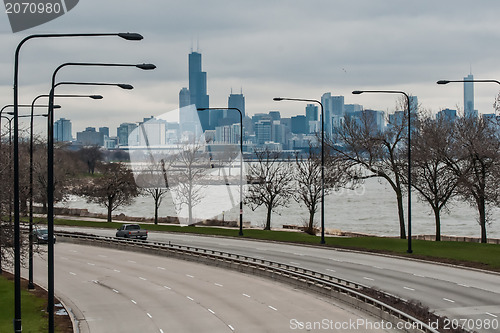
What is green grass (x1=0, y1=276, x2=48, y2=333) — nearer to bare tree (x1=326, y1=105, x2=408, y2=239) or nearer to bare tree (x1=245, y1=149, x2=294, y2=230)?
bare tree (x1=326, y1=105, x2=408, y2=239)

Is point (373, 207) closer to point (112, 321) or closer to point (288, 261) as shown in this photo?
point (288, 261)

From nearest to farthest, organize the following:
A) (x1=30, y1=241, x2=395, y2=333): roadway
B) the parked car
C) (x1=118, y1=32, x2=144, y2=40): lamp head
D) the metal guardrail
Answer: (x1=118, y1=32, x2=144, y2=40): lamp head
the metal guardrail
(x1=30, y1=241, x2=395, y2=333): roadway
the parked car

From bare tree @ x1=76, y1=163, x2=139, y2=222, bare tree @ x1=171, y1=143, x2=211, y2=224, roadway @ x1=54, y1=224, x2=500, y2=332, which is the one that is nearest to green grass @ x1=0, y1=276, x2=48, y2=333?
roadway @ x1=54, y1=224, x2=500, y2=332

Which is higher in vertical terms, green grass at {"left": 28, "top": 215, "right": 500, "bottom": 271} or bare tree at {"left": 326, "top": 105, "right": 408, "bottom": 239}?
bare tree at {"left": 326, "top": 105, "right": 408, "bottom": 239}

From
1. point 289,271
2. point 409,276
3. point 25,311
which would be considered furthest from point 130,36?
point 409,276

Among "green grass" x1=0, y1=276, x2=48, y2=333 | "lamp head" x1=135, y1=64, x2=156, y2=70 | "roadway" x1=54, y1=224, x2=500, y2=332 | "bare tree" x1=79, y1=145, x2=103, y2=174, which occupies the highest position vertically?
"bare tree" x1=79, y1=145, x2=103, y2=174

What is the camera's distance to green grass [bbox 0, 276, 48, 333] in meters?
25.7

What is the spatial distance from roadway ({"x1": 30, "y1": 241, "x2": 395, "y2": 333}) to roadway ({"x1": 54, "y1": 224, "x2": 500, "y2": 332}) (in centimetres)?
358

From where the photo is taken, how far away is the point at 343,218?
336 feet

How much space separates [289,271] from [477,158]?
20298 mm

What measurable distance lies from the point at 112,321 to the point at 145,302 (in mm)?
4188

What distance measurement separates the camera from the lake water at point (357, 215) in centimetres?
8656

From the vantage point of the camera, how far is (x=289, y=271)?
35125 millimetres

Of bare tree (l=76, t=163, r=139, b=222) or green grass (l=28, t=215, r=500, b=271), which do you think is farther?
bare tree (l=76, t=163, r=139, b=222)
